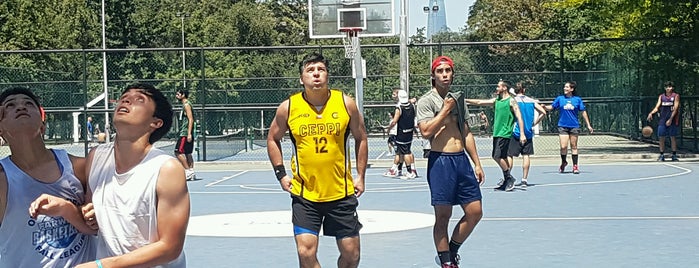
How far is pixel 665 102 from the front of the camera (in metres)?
23.5

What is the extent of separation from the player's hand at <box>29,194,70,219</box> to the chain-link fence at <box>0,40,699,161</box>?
21552 mm

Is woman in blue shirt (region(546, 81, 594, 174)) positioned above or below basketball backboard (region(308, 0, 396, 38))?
below

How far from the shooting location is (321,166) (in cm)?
802

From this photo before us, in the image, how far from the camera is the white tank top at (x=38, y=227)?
4398 millimetres

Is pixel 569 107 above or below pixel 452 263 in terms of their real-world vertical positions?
above

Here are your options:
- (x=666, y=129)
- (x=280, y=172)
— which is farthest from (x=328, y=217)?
(x=666, y=129)

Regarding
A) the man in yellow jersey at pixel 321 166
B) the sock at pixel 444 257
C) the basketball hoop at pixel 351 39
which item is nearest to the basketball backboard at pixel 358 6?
the basketball hoop at pixel 351 39

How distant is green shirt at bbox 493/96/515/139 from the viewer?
17062mm

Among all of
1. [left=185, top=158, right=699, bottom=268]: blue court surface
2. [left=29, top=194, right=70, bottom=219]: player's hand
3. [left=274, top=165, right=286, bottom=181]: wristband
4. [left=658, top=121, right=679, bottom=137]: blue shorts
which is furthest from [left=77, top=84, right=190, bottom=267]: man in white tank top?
[left=658, top=121, right=679, bottom=137]: blue shorts

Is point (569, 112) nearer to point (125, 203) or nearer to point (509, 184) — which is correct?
point (509, 184)

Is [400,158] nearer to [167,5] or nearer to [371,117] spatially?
[371,117]

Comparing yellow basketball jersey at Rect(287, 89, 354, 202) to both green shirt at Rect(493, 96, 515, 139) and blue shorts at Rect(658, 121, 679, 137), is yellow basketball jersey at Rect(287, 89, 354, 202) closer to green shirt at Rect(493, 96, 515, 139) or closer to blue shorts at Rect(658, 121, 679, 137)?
green shirt at Rect(493, 96, 515, 139)

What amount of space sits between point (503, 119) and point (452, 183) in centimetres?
814

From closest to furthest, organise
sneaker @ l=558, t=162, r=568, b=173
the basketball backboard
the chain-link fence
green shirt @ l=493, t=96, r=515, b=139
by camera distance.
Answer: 1. green shirt @ l=493, t=96, r=515, b=139
2. sneaker @ l=558, t=162, r=568, b=173
3. the basketball backboard
4. the chain-link fence
